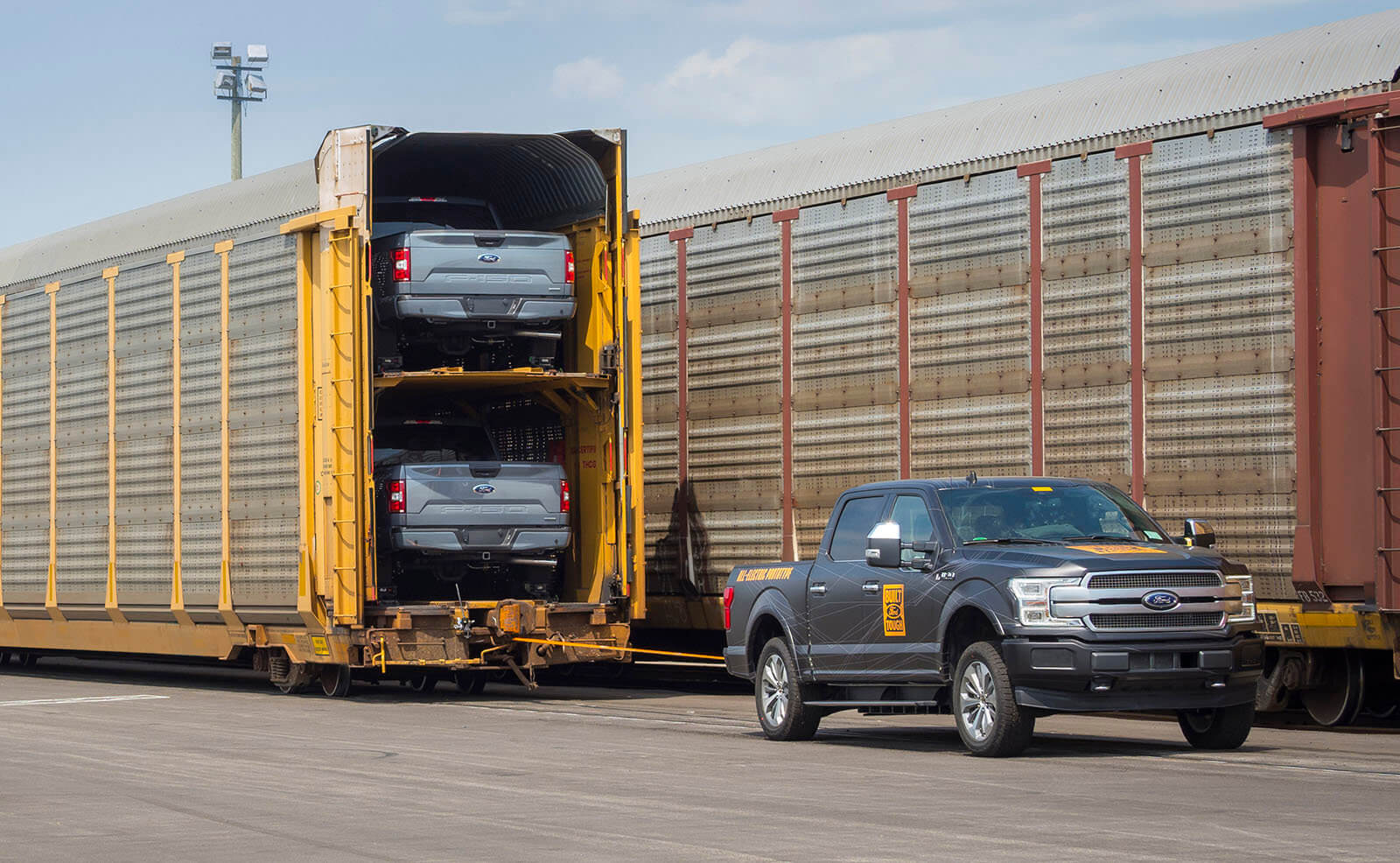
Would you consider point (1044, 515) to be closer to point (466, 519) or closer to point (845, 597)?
point (845, 597)

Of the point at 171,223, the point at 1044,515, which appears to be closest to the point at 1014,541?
the point at 1044,515

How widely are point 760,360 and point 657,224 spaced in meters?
2.45

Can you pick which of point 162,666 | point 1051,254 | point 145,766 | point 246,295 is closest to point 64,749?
point 145,766

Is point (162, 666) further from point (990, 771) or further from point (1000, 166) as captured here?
point (990, 771)

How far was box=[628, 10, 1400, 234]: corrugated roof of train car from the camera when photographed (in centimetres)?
1504

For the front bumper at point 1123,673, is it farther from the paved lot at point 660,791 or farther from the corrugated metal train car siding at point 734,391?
the corrugated metal train car siding at point 734,391

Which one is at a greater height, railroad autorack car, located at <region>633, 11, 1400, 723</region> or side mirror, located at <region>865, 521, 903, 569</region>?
railroad autorack car, located at <region>633, 11, 1400, 723</region>

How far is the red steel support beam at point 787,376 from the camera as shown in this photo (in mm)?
19656

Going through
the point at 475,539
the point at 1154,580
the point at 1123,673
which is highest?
the point at 475,539

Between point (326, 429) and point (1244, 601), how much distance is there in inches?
365

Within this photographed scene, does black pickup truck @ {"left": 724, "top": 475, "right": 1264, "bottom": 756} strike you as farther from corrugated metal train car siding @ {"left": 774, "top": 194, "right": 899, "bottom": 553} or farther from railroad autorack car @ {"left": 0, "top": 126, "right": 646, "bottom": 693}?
railroad autorack car @ {"left": 0, "top": 126, "right": 646, "bottom": 693}

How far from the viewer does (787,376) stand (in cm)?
1975

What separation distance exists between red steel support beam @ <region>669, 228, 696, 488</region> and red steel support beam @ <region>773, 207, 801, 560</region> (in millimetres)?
1619

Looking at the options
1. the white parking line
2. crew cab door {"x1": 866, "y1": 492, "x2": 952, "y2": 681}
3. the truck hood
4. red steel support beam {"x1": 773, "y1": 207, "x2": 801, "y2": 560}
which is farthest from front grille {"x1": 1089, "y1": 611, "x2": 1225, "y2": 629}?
the white parking line
